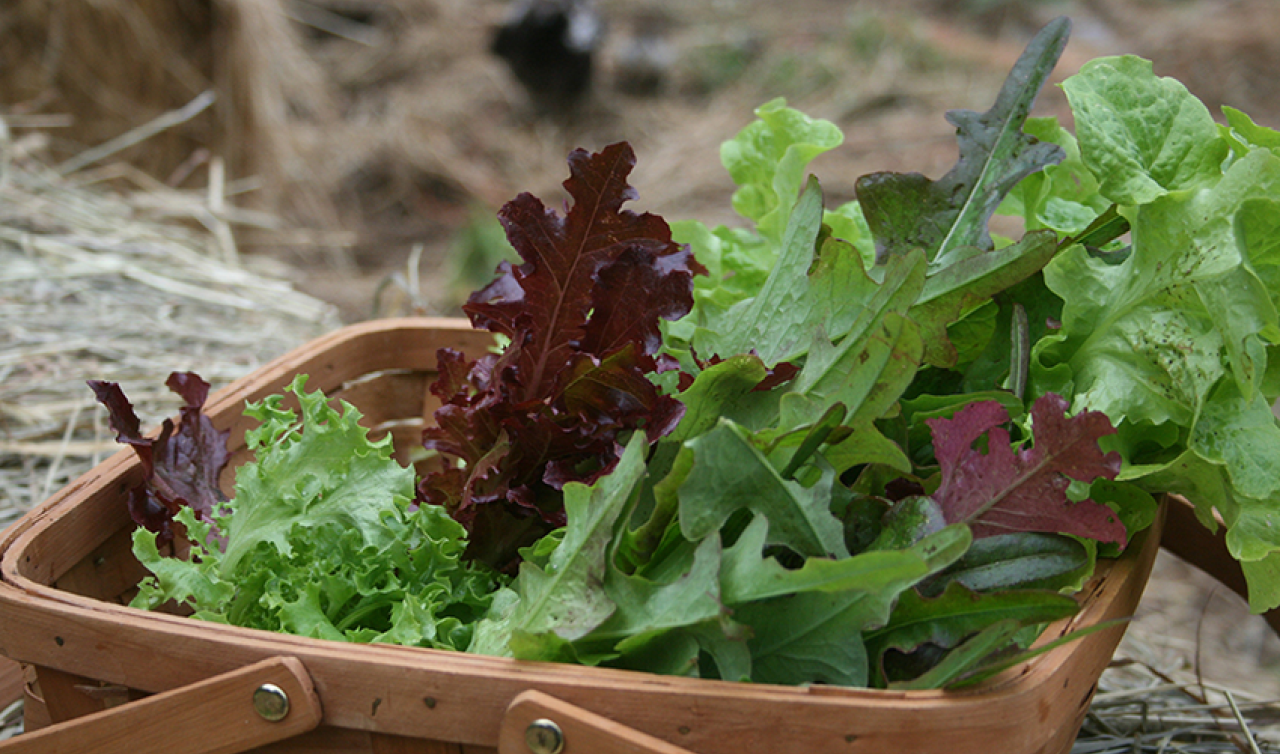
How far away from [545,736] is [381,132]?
4.61 metres

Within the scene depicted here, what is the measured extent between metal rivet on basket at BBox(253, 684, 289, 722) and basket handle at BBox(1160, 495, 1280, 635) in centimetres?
85

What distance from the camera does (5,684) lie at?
921 millimetres

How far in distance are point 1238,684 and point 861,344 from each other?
1534 millimetres

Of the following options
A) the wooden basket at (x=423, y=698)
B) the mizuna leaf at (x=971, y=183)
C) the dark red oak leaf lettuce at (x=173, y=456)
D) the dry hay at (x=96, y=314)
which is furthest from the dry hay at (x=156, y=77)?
the mizuna leaf at (x=971, y=183)

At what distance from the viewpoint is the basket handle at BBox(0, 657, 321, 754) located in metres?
0.64

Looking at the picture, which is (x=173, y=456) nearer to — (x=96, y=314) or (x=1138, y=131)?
(x=96, y=314)

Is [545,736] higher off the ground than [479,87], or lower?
higher

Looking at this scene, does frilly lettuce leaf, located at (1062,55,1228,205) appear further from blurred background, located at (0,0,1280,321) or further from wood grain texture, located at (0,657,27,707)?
blurred background, located at (0,0,1280,321)

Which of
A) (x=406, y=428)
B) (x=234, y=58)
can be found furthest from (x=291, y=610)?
(x=234, y=58)

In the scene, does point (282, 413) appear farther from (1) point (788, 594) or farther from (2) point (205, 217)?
(2) point (205, 217)

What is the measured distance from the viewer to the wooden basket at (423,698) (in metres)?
0.58

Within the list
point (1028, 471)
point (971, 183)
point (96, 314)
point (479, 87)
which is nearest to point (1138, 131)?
point (971, 183)

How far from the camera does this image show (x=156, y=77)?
9.25 feet

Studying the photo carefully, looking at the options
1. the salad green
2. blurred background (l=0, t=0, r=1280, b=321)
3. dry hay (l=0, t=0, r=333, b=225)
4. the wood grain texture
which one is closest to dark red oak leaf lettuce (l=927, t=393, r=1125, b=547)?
the salad green
